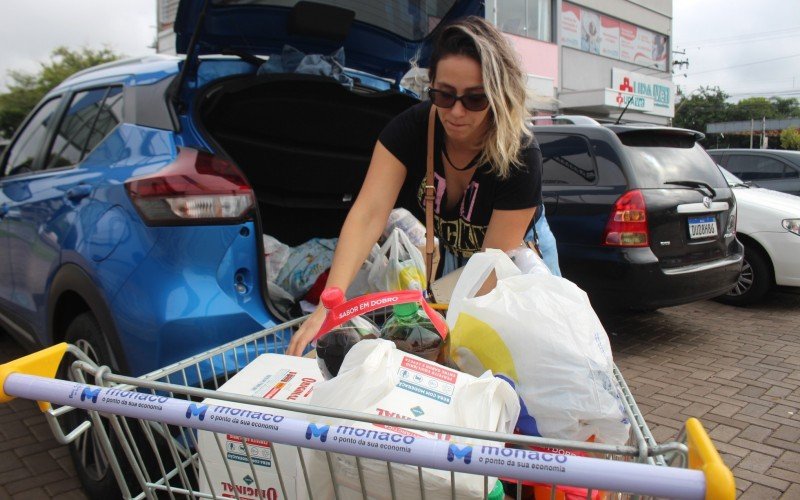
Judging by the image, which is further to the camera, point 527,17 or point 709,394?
point 527,17

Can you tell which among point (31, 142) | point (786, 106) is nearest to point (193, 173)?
point (31, 142)

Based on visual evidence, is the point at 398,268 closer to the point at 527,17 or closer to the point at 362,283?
the point at 362,283

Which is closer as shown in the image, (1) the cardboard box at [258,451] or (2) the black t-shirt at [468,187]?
(1) the cardboard box at [258,451]

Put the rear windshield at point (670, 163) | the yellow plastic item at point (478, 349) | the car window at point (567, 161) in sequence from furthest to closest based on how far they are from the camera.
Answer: the car window at point (567, 161) < the rear windshield at point (670, 163) < the yellow plastic item at point (478, 349)

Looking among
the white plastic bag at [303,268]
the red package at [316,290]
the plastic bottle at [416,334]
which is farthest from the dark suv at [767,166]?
the plastic bottle at [416,334]

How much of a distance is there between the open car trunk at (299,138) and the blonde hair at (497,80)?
3.26ft

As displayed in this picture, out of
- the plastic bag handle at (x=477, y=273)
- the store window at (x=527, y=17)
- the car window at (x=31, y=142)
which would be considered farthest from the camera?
the store window at (x=527, y=17)

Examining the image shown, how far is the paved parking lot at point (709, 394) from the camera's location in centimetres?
293

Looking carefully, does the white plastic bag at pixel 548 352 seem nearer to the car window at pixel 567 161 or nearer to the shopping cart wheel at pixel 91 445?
the shopping cart wheel at pixel 91 445

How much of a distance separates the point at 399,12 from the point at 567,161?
2.94 meters

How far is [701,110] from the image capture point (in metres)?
74.2

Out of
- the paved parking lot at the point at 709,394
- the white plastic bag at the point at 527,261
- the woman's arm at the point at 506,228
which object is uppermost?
the woman's arm at the point at 506,228

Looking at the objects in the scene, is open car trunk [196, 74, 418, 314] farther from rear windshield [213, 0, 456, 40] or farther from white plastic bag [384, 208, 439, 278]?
white plastic bag [384, 208, 439, 278]

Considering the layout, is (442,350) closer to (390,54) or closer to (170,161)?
(170,161)
